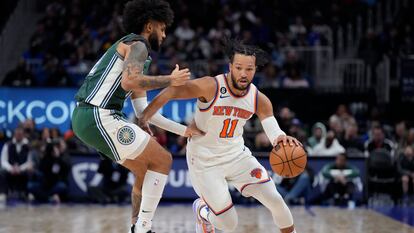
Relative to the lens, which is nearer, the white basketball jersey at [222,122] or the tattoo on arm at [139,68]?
the tattoo on arm at [139,68]

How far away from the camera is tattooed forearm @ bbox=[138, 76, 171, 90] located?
676cm

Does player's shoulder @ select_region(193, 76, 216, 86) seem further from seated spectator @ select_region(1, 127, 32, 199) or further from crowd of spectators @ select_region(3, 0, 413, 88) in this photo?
crowd of spectators @ select_region(3, 0, 413, 88)

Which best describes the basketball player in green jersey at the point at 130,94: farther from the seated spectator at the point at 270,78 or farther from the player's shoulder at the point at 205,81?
the seated spectator at the point at 270,78

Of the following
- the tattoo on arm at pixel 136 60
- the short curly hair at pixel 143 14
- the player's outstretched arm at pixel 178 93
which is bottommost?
the player's outstretched arm at pixel 178 93

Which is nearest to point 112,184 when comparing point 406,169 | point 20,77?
point 20,77

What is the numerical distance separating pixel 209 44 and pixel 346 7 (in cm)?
424

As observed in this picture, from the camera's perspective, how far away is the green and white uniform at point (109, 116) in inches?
274

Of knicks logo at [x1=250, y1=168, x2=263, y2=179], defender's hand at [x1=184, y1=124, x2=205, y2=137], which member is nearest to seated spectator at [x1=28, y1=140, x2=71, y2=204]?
defender's hand at [x1=184, y1=124, x2=205, y2=137]

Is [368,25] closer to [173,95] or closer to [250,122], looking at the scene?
[250,122]

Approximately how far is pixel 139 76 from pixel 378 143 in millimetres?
8829

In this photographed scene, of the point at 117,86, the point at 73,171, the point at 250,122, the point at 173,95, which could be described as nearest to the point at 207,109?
the point at 173,95

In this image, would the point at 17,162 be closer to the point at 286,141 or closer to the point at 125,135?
the point at 125,135

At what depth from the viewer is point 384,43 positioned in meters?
18.3

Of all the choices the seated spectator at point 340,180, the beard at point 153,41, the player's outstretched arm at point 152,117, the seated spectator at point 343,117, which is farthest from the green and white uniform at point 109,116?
the seated spectator at point 343,117
